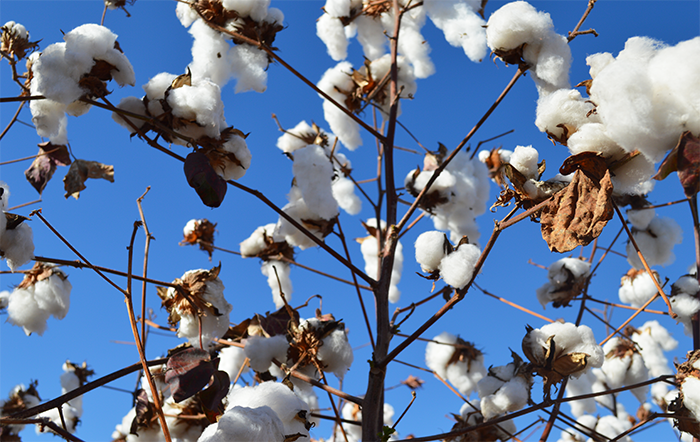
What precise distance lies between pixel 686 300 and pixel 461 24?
4.33 ft

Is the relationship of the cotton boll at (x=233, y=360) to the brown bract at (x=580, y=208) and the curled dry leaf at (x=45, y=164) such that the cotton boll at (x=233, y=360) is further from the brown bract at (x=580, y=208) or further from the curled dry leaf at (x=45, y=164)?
the brown bract at (x=580, y=208)

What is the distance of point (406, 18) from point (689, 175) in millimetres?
1848

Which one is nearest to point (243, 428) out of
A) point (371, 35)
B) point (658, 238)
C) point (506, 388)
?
point (506, 388)

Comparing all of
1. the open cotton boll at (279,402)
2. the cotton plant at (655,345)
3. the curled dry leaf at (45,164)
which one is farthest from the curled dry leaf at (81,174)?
the cotton plant at (655,345)

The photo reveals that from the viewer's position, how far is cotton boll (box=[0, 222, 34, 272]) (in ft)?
3.05

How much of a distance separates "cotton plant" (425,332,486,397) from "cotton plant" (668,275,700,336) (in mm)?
785

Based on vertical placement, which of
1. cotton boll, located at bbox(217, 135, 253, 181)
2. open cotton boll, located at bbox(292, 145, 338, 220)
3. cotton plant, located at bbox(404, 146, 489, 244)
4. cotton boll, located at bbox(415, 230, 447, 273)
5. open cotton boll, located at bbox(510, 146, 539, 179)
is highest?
cotton plant, located at bbox(404, 146, 489, 244)

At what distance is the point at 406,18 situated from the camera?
219 centimetres

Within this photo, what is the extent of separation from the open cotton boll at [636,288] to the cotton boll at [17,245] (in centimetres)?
288

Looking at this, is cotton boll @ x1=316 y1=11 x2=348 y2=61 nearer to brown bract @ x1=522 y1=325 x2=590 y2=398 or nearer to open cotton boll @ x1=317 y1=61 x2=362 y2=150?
open cotton boll @ x1=317 y1=61 x2=362 y2=150

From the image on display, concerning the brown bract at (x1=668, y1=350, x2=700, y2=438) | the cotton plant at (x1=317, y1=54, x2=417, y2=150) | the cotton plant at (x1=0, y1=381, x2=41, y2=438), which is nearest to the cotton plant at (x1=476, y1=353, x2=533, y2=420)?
the brown bract at (x1=668, y1=350, x2=700, y2=438)

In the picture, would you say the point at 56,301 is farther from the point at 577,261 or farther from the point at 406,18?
the point at 577,261

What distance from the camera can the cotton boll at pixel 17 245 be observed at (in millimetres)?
931

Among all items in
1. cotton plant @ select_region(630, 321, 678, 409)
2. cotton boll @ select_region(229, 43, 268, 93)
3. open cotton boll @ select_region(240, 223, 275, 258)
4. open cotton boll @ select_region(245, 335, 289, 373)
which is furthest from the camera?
cotton plant @ select_region(630, 321, 678, 409)
